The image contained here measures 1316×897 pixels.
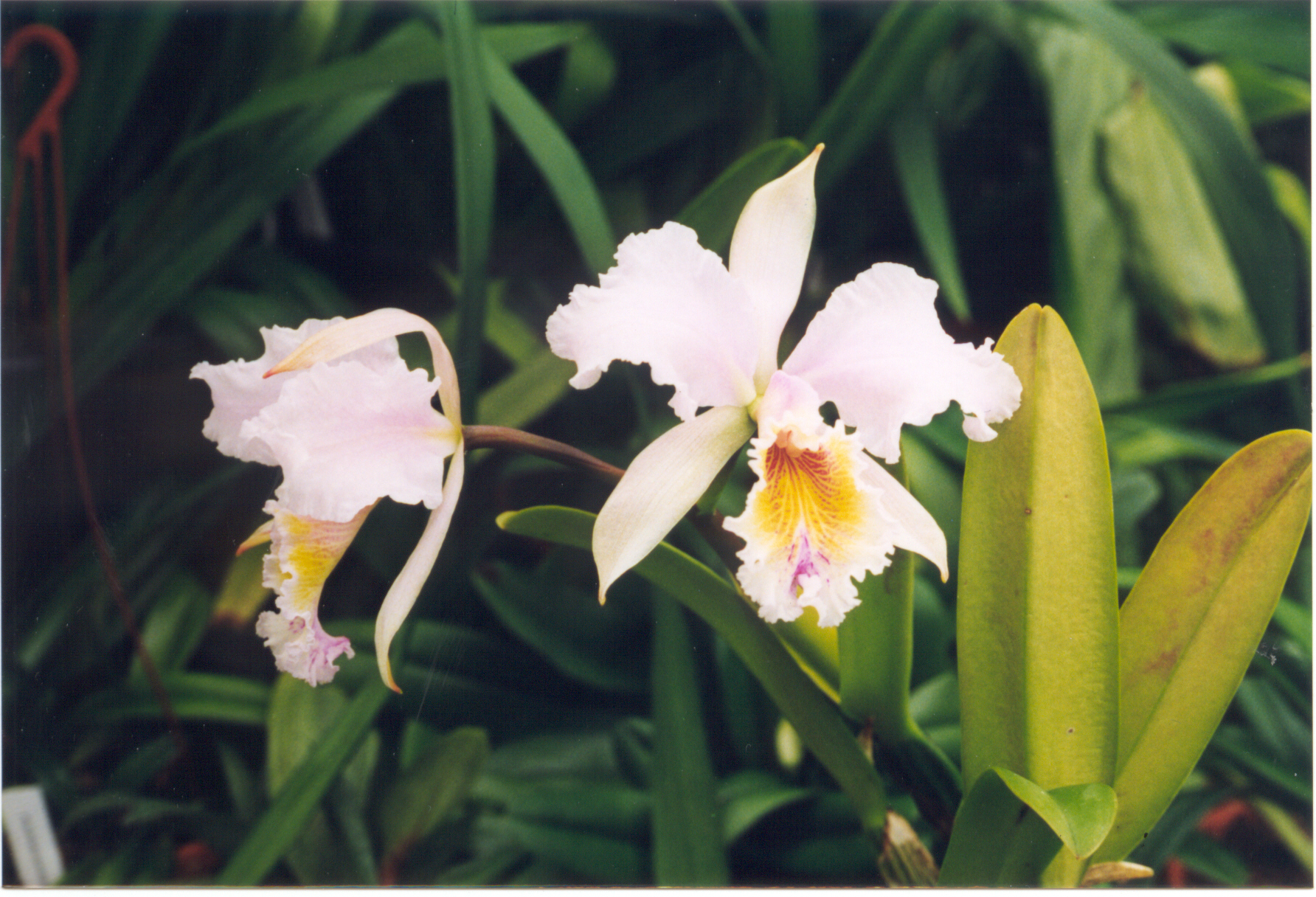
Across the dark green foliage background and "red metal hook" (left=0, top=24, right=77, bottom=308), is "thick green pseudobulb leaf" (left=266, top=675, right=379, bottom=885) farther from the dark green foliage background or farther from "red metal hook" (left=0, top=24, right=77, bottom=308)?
"red metal hook" (left=0, top=24, right=77, bottom=308)

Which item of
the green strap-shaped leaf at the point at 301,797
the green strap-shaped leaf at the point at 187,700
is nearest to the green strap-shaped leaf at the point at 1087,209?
the green strap-shaped leaf at the point at 301,797

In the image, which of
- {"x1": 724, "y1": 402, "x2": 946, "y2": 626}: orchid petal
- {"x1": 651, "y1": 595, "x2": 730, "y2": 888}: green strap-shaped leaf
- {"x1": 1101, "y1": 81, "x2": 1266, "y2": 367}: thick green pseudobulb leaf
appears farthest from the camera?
{"x1": 1101, "y1": 81, "x2": 1266, "y2": 367}: thick green pseudobulb leaf

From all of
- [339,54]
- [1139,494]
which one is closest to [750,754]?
[1139,494]

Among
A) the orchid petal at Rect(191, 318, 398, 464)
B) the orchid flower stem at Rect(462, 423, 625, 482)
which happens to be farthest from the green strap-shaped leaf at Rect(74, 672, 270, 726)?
the orchid flower stem at Rect(462, 423, 625, 482)

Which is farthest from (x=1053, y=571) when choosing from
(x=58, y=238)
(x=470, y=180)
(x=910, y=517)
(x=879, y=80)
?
(x=58, y=238)

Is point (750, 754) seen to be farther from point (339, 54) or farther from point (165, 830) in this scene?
point (339, 54)

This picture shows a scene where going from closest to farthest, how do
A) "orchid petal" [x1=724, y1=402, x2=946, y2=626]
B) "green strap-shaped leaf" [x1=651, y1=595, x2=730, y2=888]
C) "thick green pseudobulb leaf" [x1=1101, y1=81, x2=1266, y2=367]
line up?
"orchid petal" [x1=724, y1=402, x2=946, y2=626] → "green strap-shaped leaf" [x1=651, y1=595, x2=730, y2=888] → "thick green pseudobulb leaf" [x1=1101, y1=81, x2=1266, y2=367]

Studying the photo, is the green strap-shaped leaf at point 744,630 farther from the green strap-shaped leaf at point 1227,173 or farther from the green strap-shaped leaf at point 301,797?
the green strap-shaped leaf at point 1227,173
